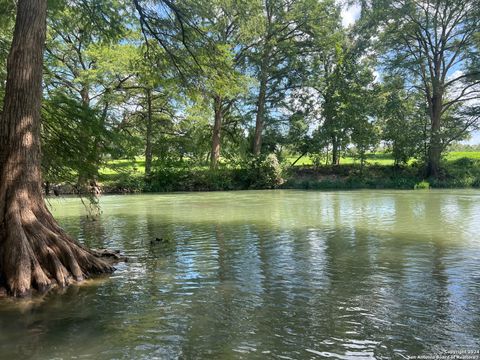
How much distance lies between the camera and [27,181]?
319 inches

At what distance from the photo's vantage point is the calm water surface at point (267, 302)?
17.3ft

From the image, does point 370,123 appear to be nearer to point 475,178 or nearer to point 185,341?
point 475,178

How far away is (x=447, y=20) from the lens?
38719 millimetres

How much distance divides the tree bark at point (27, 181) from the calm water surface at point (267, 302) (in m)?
0.59

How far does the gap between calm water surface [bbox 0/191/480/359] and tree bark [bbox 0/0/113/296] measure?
592mm

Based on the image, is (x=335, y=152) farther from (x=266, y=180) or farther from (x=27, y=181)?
(x=27, y=181)

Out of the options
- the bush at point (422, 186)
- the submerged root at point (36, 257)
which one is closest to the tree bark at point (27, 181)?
the submerged root at point (36, 257)

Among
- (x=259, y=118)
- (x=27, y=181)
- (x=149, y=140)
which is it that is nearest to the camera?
(x=27, y=181)

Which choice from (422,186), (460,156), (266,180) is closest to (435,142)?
(422,186)

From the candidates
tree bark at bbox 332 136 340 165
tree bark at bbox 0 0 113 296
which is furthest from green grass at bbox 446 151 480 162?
tree bark at bbox 0 0 113 296

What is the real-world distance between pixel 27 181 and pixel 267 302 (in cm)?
476

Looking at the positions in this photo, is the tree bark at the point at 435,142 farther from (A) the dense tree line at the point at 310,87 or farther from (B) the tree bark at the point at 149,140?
(B) the tree bark at the point at 149,140

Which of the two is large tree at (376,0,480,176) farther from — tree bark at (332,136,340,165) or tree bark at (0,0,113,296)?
tree bark at (0,0,113,296)

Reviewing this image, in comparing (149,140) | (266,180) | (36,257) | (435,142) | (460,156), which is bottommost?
(36,257)
